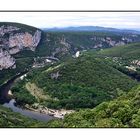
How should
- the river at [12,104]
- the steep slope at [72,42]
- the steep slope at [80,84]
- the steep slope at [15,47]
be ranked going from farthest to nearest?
the steep slope at [72,42], the steep slope at [15,47], the steep slope at [80,84], the river at [12,104]

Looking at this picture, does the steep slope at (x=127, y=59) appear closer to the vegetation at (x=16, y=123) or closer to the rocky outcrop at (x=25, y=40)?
the rocky outcrop at (x=25, y=40)

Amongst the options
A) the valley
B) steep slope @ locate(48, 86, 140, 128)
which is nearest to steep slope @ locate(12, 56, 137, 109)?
the valley

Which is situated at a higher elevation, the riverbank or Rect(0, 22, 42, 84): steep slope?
Rect(0, 22, 42, 84): steep slope

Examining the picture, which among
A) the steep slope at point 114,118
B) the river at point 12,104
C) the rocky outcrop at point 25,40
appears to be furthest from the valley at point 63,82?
the steep slope at point 114,118

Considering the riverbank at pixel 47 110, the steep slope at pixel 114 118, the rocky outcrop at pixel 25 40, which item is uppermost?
the steep slope at pixel 114 118

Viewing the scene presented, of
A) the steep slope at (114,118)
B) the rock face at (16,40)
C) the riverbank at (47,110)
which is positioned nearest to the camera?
the steep slope at (114,118)

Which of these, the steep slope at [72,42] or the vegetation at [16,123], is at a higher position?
the vegetation at [16,123]

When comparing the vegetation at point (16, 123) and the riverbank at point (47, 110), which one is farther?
the riverbank at point (47, 110)

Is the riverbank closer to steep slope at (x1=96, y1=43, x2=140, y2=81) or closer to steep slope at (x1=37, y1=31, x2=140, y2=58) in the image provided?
steep slope at (x1=96, y1=43, x2=140, y2=81)

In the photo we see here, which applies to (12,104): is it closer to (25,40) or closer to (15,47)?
(15,47)

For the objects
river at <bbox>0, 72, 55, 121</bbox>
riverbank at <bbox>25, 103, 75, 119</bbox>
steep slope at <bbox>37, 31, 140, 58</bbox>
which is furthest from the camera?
steep slope at <bbox>37, 31, 140, 58</bbox>
